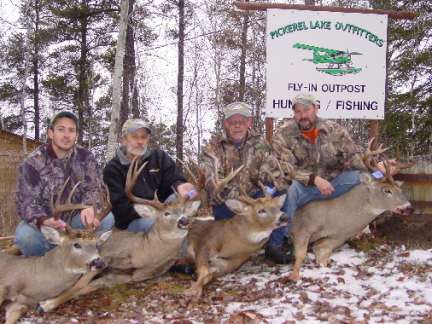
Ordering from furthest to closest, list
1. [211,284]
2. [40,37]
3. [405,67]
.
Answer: [40,37], [405,67], [211,284]

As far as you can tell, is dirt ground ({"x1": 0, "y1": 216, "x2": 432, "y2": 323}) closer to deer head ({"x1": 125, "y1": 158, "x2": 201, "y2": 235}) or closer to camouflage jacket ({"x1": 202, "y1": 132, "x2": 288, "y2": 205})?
deer head ({"x1": 125, "y1": 158, "x2": 201, "y2": 235})

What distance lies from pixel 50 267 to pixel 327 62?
4.50 metres

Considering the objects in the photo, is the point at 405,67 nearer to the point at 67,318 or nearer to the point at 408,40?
the point at 408,40

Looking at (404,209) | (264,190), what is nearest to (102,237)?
(264,190)

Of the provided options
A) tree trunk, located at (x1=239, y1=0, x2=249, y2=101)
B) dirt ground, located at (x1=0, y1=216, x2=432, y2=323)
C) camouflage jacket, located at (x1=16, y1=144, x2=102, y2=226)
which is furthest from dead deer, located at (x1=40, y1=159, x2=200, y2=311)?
tree trunk, located at (x1=239, y1=0, x2=249, y2=101)

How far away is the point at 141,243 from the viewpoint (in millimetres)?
5895

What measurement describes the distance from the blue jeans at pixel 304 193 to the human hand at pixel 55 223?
7.37 ft

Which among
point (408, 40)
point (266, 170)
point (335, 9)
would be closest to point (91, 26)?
point (408, 40)

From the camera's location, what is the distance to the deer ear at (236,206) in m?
6.01

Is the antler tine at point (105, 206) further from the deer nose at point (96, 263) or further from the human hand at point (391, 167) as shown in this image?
the human hand at point (391, 167)

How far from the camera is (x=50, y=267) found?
5172 millimetres

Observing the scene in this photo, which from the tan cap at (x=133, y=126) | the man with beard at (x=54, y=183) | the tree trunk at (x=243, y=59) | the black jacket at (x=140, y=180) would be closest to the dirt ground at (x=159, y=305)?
the man with beard at (x=54, y=183)

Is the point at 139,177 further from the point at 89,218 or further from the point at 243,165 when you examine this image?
the point at 243,165

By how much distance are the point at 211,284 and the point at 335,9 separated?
4.13 m
